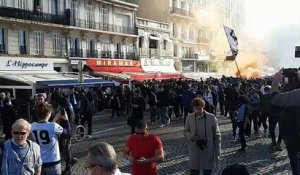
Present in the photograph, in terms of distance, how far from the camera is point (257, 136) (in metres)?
14.0

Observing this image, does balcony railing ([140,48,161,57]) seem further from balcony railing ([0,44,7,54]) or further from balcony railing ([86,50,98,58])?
balcony railing ([0,44,7,54])

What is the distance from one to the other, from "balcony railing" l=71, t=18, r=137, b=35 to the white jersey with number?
29507 mm

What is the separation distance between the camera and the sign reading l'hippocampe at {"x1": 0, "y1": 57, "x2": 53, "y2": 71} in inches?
1090

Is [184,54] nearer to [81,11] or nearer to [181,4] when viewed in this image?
[181,4]

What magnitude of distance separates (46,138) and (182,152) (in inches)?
235

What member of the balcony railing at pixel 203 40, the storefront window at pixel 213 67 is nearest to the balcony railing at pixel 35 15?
the balcony railing at pixel 203 40

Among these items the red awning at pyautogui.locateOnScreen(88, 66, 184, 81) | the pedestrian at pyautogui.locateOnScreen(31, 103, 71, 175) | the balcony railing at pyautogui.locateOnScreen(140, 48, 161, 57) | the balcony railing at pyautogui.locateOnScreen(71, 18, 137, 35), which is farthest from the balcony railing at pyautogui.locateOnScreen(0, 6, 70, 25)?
the pedestrian at pyautogui.locateOnScreen(31, 103, 71, 175)

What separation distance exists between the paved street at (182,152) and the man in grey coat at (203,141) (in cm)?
266

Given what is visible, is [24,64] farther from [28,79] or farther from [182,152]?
[182,152]

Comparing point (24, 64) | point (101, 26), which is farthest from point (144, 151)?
point (101, 26)

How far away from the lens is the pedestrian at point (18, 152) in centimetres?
470

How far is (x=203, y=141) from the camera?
6355 millimetres

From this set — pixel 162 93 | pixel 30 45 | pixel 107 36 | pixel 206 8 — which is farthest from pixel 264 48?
pixel 162 93

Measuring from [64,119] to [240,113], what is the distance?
5.43 meters
